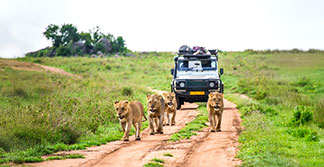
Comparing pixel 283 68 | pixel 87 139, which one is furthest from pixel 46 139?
pixel 283 68

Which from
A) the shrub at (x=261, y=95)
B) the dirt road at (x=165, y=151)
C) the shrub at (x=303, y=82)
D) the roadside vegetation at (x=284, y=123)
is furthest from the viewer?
the shrub at (x=303, y=82)

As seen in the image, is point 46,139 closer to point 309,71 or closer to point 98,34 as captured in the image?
point 309,71

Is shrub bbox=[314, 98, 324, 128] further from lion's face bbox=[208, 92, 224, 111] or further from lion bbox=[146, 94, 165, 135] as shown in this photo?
lion bbox=[146, 94, 165, 135]

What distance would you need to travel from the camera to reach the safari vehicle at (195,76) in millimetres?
18555

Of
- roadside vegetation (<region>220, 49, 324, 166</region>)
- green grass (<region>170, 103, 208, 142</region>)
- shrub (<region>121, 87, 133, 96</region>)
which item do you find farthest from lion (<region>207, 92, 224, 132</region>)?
shrub (<region>121, 87, 133, 96</region>)

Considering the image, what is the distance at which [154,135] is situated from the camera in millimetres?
12461

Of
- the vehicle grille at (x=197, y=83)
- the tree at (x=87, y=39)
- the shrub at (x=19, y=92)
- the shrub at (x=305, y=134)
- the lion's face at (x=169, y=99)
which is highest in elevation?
the tree at (x=87, y=39)

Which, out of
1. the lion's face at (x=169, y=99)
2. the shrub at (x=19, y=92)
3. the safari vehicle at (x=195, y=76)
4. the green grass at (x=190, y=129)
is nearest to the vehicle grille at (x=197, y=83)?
the safari vehicle at (x=195, y=76)

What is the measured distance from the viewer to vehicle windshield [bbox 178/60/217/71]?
2002cm

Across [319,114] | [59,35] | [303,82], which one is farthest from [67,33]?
[319,114]

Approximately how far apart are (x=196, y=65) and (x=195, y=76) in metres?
1.08

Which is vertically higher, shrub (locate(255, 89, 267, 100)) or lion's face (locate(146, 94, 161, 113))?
lion's face (locate(146, 94, 161, 113))

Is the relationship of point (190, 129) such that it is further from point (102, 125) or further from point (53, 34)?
point (53, 34)

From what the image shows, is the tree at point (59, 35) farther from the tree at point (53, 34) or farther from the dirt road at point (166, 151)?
the dirt road at point (166, 151)
